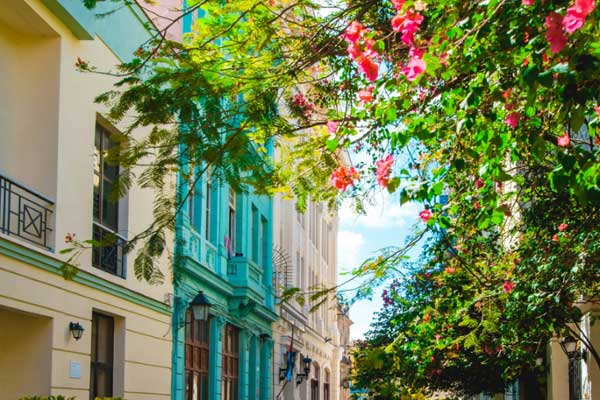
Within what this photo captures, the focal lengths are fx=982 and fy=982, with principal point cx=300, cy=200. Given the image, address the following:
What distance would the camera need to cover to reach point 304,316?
35812 millimetres

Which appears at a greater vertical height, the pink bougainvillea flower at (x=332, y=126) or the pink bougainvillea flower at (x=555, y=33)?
the pink bougainvillea flower at (x=332, y=126)

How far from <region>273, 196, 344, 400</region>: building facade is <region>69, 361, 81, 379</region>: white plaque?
32.0 ft

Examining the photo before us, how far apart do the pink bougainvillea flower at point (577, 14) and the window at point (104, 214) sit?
9898 millimetres

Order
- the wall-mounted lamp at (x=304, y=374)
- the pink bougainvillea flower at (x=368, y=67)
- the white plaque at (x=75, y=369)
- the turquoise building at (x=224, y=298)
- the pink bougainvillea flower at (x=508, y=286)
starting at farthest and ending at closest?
the wall-mounted lamp at (x=304, y=374) < the turquoise building at (x=224, y=298) < the white plaque at (x=75, y=369) < the pink bougainvillea flower at (x=508, y=286) < the pink bougainvillea flower at (x=368, y=67)

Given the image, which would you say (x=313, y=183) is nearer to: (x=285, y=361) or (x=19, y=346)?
(x=19, y=346)

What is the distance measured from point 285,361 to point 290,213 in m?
5.38

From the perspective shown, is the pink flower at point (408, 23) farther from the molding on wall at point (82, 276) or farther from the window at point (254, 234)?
the window at point (254, 234)

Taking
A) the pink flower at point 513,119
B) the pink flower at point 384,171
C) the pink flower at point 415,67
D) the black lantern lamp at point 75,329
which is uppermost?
the pink flower at point 415,67

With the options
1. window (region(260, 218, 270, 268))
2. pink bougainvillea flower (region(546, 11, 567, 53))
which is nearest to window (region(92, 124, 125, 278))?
pink bougainvillea flower (region(546, 11, 567, 53))

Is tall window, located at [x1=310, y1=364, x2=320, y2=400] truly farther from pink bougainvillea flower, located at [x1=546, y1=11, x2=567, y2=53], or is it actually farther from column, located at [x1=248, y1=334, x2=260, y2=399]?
pink bougainvillea flower, located at [x1=546, y1=11, x2=567, y2=53]

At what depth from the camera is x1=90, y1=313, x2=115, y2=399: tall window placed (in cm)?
1403

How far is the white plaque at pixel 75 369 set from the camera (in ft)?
41.0

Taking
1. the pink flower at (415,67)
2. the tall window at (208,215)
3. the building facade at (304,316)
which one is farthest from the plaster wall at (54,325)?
Answer: the building facade at (304,316)

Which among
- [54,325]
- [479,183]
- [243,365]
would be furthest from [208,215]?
[479,183]
